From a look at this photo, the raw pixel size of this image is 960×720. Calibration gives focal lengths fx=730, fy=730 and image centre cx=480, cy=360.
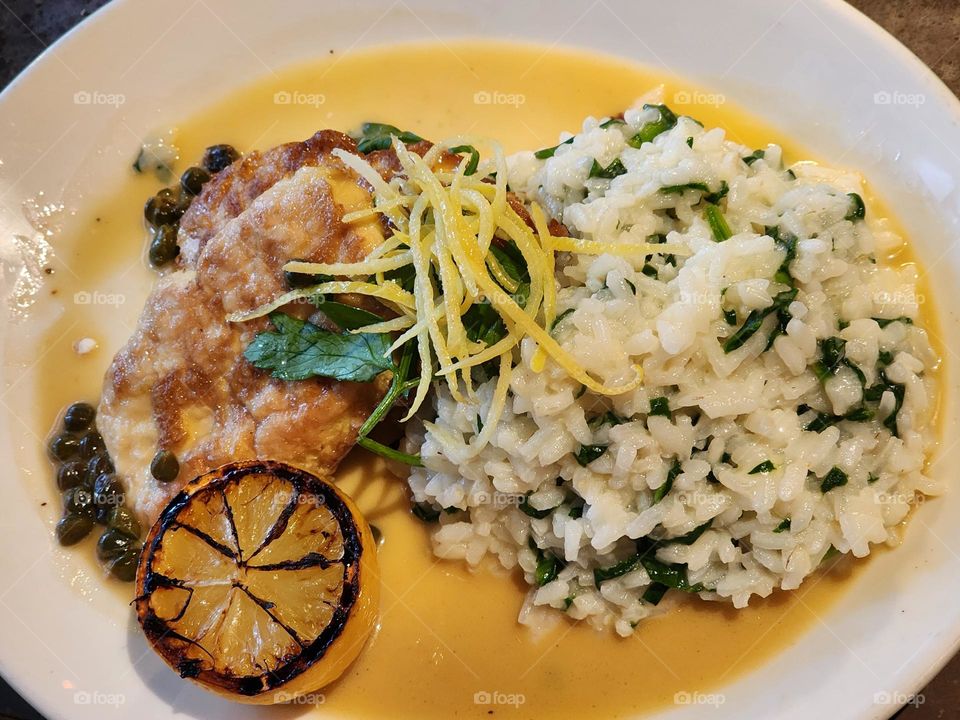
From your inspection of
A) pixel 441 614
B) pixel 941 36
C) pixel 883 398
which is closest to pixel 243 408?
pixel 441 614

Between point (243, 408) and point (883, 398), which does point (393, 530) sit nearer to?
point (243, 408)

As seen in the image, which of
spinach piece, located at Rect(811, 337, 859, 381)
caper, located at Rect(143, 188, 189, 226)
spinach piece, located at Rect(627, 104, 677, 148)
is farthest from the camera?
caper, located at Rect(143, 188, 189, 226)

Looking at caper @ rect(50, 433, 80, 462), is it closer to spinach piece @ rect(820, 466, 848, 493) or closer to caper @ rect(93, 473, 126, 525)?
caper @ rect(93, 473, 126, 525)

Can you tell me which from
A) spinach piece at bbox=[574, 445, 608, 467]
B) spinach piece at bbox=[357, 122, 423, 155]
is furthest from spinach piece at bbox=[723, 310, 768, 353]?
spinach piece at bbox=[357, 122, 423, 155]

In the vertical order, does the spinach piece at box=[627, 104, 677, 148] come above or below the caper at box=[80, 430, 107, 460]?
above

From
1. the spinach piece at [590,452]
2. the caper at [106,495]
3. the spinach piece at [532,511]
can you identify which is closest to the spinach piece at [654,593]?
the spinach piece at [532,511]

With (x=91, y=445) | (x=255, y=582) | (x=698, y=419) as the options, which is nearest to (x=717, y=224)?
(x=698, y=419)

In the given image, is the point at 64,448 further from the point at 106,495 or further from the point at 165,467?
the point at 165,467
